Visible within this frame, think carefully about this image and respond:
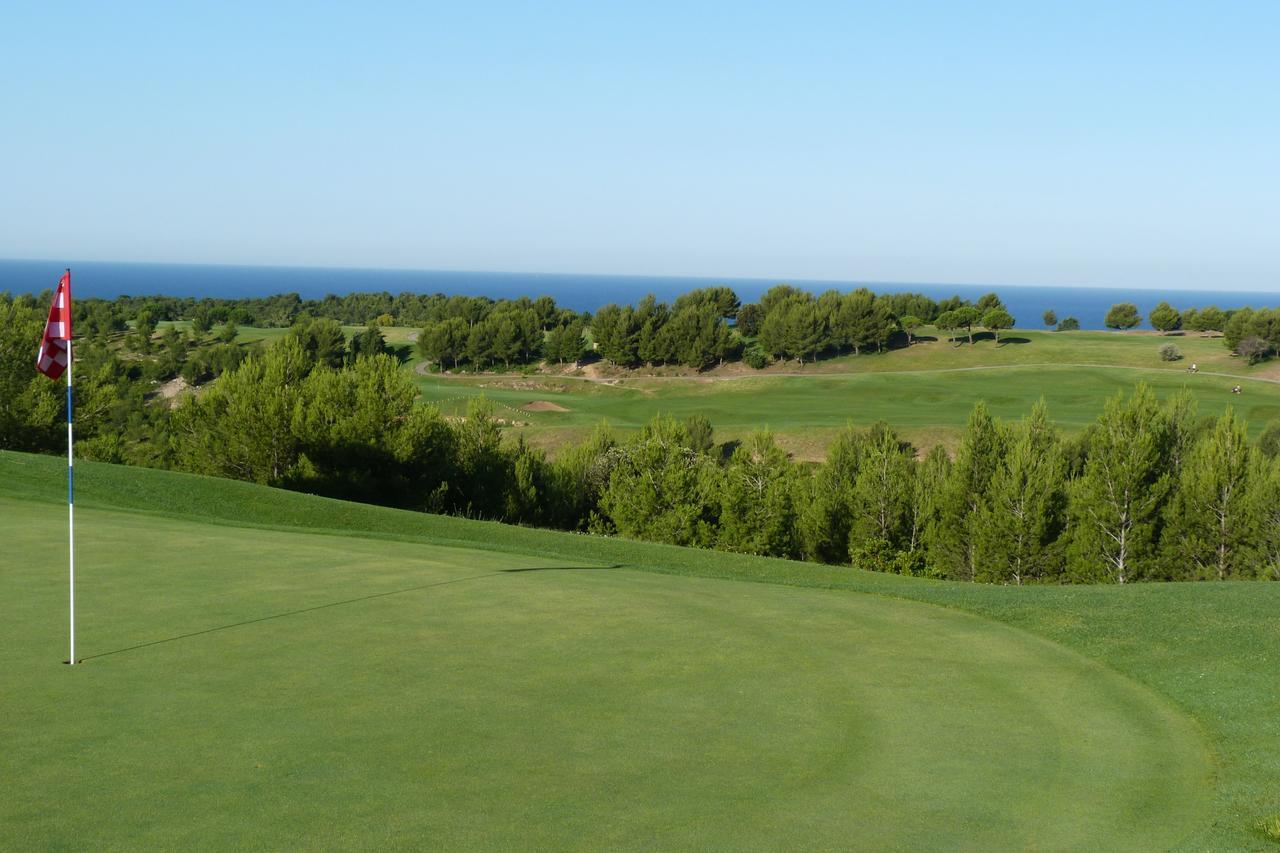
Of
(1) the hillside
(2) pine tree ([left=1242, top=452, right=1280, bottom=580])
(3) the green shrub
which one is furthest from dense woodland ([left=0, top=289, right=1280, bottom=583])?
(3) the green shrub

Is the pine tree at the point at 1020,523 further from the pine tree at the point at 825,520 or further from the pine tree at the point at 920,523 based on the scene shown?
the pine tree at the point at 825,520

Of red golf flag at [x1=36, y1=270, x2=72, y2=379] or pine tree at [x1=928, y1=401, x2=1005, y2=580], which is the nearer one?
red golf flag at [x1=36, y1=270, x2=72, y2=379]

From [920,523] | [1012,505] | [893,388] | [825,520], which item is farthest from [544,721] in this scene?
[893,388]

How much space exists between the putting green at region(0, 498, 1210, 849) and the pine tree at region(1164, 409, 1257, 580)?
31.3m

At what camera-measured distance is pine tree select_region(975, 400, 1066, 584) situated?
139ft

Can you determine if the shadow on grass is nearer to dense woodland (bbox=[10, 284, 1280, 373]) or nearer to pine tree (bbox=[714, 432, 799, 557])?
pine tree (bbox=[714, 432, 799, 557])

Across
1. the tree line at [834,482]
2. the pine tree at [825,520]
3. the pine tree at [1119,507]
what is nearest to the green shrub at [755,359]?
the tree line at [834,482]

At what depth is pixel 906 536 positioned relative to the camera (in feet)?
153

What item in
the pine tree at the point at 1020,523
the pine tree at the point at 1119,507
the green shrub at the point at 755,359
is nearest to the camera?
the pine tree at the point at 1119,507

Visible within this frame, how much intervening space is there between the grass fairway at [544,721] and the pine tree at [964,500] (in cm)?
2942

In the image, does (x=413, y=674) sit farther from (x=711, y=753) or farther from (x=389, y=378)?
(x=389, y=378)

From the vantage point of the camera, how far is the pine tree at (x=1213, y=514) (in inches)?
1618

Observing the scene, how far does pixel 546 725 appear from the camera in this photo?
928cm

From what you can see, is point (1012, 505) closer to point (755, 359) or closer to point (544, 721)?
point (544, 721)
